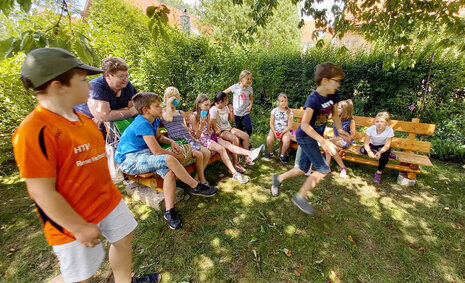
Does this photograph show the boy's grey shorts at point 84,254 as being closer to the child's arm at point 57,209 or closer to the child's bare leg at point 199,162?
the child's arm at point 57,209

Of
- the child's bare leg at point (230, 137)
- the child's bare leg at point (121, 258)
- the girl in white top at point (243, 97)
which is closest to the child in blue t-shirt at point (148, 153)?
the child's bare leg at point (121, 258)

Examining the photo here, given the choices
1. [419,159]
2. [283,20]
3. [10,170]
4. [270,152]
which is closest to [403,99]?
[419,159]

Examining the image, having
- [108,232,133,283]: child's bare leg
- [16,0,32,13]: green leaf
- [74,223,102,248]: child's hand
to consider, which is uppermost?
[16,0,32,13]: green leaf

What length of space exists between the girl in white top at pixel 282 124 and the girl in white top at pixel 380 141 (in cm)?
153

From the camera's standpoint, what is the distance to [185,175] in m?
2.73

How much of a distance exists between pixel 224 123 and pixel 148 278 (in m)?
3.05

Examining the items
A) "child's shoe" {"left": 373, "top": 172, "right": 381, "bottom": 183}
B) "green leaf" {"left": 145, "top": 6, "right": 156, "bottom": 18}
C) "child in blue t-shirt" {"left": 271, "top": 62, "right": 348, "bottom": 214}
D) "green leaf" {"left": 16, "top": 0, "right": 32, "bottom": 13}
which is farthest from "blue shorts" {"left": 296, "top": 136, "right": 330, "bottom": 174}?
"green leaf" {"left": 16, "top": 0, "right": 32, "bottom": 13}

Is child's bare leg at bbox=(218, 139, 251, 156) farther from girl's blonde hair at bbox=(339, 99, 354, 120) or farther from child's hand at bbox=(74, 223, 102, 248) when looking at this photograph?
child's hand at bbox=(74, 223, 102, 248)

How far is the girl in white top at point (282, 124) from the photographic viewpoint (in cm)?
470

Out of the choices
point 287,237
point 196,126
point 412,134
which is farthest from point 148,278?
point 412,134

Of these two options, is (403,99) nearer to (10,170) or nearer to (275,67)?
(275,67)

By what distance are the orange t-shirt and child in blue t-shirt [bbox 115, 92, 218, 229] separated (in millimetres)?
1082

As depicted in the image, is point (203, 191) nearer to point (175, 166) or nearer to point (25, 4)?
point (175, 166)

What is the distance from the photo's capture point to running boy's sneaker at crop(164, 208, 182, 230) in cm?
272
